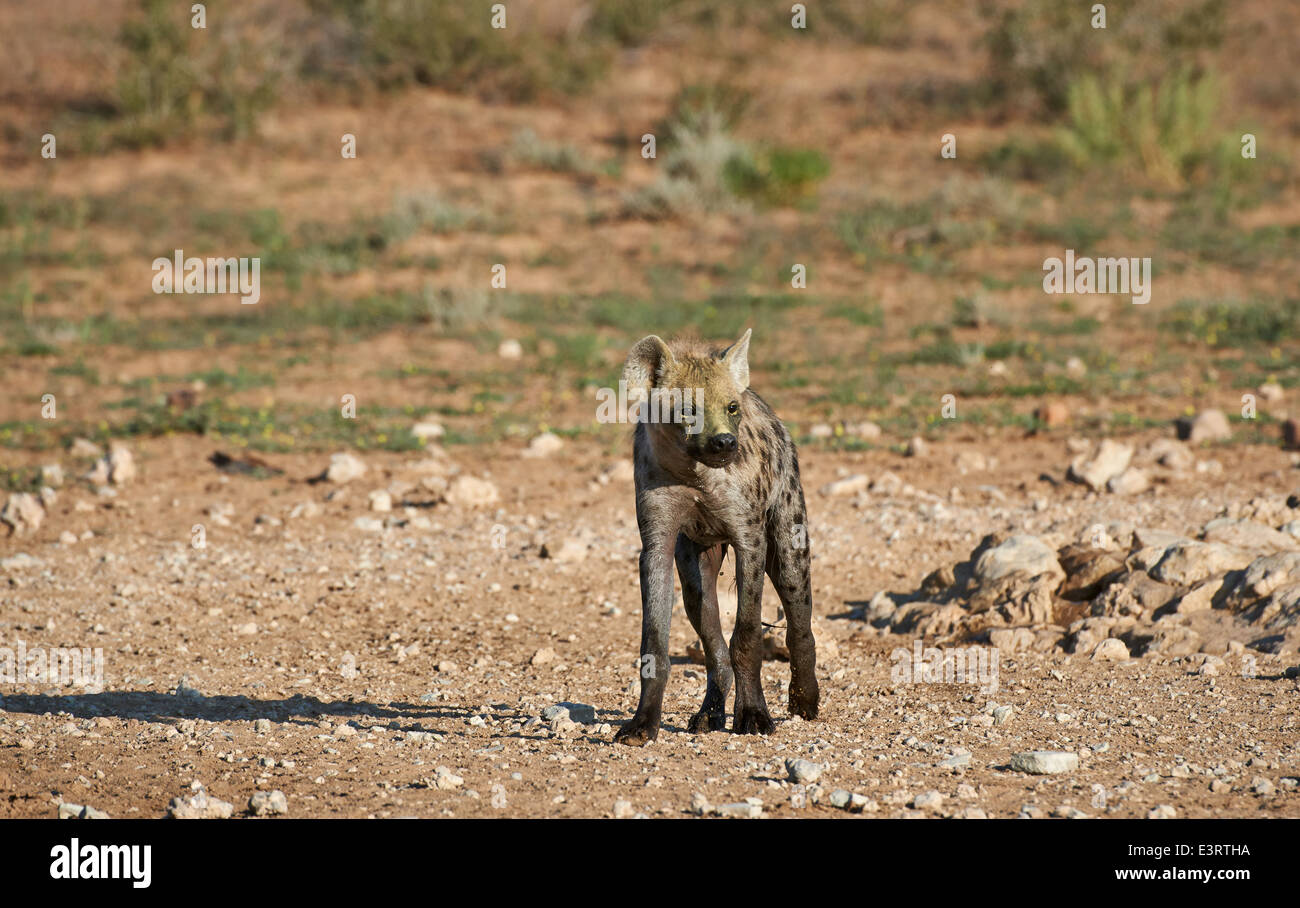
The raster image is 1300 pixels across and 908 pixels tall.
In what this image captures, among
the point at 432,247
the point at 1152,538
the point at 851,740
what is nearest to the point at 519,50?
the point at 432,247

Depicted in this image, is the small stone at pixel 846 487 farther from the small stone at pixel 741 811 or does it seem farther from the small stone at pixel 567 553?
the small stone at pixel 741 811

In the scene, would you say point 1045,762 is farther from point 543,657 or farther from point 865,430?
point 865,430

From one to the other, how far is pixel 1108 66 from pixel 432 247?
10481mm

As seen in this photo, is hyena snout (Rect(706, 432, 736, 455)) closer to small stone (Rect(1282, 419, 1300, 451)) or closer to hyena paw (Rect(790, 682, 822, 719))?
hyena paw (Rect(790, 682, 822, 719))

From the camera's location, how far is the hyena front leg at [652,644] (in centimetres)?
584

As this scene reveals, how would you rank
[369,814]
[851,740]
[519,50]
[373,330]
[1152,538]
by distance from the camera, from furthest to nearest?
[519,50]
[373,330]
[1152,538]
[851,740]
[369,814]

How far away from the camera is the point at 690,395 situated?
5770 mm

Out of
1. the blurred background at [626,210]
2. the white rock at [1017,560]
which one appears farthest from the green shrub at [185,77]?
the white rock at [1017,560]

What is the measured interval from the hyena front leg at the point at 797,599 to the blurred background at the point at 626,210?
539cm

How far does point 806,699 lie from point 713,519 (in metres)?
1.04

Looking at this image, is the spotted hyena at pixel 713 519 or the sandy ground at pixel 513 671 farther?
the spotted hyena at pixel 713 519

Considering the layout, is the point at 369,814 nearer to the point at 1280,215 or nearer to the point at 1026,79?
the point at 1280,215

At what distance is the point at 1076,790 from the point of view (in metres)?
5.18

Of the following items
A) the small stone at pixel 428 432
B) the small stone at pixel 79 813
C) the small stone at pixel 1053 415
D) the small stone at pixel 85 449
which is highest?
the small stone at pixel 1053 415
